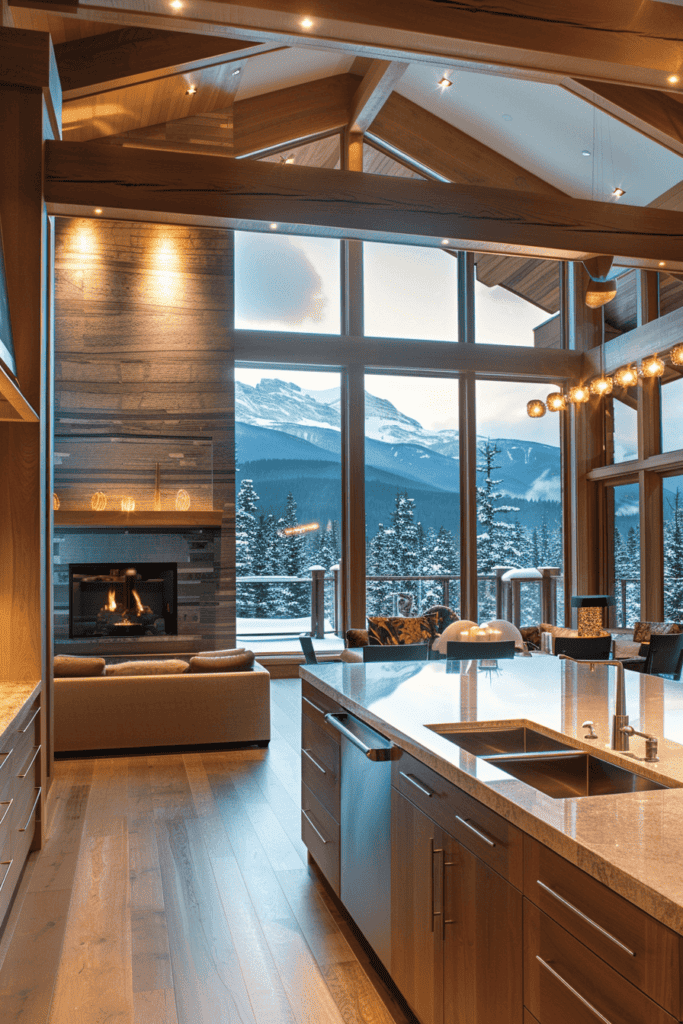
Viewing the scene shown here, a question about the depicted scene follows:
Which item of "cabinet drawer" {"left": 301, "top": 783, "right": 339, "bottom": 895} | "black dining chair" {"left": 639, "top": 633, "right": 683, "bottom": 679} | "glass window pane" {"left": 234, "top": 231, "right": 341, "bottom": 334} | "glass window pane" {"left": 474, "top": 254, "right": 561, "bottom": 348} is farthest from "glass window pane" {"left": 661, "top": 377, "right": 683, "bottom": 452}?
"cabinet drawer" {"left": 301, "top": 783, "right": 339, "bottom": 895}

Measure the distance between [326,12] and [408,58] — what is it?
62 cm

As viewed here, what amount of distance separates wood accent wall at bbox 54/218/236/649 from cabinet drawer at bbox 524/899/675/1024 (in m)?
7.73

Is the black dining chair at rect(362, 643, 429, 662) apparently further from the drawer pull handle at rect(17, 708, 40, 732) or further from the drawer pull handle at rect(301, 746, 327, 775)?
the drawer pull handle at rect(17, 708, 40, 732)

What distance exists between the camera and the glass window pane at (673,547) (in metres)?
9.33

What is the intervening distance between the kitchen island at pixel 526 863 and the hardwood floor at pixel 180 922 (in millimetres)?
323

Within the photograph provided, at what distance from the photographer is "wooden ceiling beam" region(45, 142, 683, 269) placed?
175 inches

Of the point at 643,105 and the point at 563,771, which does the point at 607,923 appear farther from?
the point at 643,105

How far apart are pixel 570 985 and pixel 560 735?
34.7 inches

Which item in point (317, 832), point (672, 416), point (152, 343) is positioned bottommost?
point (317, 832)

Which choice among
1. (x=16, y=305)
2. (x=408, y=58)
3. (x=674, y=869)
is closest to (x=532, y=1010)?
(x=674, y=869)

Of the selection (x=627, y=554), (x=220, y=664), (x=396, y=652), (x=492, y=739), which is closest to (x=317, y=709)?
(x=492, y=739)

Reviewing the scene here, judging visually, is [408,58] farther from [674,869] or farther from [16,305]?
[674,869]

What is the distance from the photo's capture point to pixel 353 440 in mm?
10078

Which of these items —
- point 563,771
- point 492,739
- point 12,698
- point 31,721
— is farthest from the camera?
point 31,721
